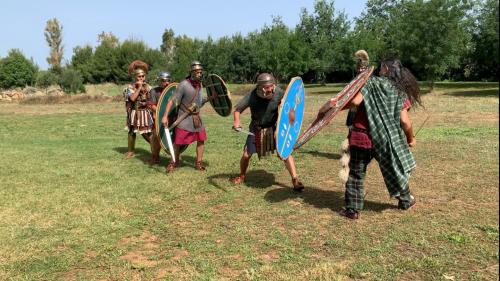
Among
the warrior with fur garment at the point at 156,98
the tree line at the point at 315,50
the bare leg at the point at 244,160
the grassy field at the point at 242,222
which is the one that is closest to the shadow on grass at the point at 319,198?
the grassy field at the point at 242,222

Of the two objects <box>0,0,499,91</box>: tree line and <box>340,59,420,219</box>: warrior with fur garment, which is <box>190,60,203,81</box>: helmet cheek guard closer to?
<box>340,59,420,219</box>: warrior with fur garment

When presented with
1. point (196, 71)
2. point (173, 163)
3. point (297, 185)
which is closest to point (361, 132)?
point (297, 185)

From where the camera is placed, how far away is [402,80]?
4.72 metres

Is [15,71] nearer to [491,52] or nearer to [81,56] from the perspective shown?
[81,56]

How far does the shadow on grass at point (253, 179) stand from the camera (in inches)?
259

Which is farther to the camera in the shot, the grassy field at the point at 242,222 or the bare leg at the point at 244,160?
the bare leg at the point at 244,160

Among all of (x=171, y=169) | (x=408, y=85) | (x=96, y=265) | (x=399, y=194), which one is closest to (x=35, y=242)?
(x=96, y=265)

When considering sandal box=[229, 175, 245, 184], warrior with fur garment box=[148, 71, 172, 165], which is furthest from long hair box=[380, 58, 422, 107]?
warrior with fur garment box=[148, 71, 172, 165]

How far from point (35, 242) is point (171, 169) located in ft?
10.6

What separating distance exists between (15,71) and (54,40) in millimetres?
25817

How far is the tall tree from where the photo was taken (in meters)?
64.5

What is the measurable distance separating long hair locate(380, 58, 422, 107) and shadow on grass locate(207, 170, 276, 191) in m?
2.55

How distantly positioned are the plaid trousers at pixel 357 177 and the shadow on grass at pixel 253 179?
184 centimetres

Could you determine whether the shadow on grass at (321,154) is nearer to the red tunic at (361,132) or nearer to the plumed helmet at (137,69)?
the plumed helmet at (137,69)
